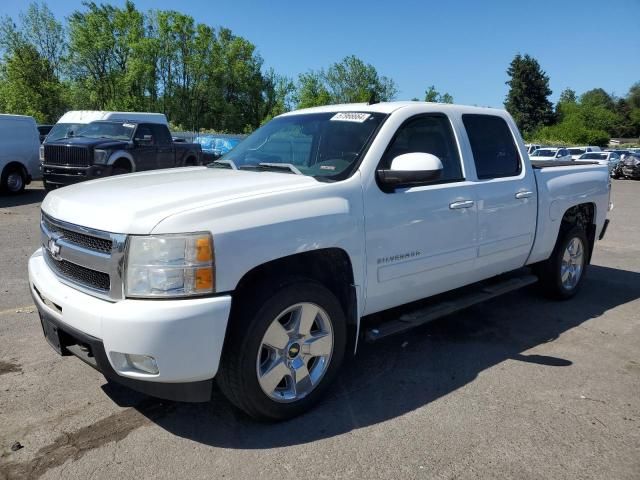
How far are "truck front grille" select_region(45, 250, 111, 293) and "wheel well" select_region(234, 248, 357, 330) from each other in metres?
0.73

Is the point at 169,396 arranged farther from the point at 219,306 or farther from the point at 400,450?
the point at 400,450

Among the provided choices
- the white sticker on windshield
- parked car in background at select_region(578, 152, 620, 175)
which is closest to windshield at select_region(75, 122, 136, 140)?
the white sticker on windshield

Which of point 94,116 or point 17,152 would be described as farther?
point 94,116

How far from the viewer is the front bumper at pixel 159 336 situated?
256 cm

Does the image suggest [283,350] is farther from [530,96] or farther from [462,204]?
[530,96]

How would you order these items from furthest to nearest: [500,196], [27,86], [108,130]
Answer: [27,86], [108,130], [500,196]

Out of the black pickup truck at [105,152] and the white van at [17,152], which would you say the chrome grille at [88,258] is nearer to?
the black pickup truck at [105,152]

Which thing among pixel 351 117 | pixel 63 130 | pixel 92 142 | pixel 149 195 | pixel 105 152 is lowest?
pixel 149 195

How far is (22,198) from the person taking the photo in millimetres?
14438

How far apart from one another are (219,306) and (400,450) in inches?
49.2

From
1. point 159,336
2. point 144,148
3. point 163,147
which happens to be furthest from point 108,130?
point 159,336

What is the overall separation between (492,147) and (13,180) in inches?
552

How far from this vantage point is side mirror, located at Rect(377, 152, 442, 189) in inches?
132

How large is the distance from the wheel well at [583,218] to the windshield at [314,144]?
9.15 feet
